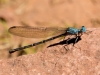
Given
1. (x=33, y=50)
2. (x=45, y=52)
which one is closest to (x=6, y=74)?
(x=45, y=52)

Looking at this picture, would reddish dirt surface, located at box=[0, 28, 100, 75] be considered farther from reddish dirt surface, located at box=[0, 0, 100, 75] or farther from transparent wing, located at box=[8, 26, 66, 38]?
transparent wing, located at box=[8, 26, 66, 38]

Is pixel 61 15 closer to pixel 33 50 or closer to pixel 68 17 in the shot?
pixel 68 17

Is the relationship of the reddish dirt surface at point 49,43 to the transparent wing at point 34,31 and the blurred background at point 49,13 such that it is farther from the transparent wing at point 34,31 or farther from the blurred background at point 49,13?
the transparent wing at point 34,31

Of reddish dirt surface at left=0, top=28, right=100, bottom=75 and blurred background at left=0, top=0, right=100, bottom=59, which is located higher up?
blurred background at left=0, top=0, right=100, bottom=59

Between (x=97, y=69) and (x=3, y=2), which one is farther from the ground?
(x=3, y=2)

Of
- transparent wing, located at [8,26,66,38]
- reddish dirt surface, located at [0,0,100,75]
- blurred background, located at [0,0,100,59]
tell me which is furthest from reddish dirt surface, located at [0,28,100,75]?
blurred background, located at [0,0,100,59]

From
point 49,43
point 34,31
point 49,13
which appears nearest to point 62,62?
point 34,31
